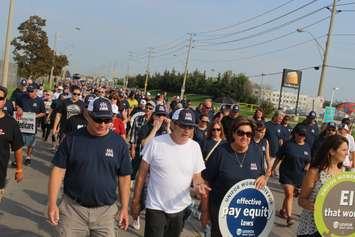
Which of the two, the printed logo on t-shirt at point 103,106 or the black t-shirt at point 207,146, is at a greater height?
the printed logo on t-shirt at point 103,106

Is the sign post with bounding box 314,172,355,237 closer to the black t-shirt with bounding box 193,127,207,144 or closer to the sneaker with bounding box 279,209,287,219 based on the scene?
the black t-shirt with bounding box 193,127,207,144

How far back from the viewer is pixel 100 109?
4.85 meters

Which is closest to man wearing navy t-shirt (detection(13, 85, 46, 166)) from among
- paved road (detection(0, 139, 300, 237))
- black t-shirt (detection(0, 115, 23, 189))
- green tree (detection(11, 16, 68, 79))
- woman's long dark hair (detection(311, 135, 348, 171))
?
paved road (detection(0, 139, 300, 237))

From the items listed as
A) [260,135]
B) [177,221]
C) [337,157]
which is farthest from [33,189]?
[337,157]

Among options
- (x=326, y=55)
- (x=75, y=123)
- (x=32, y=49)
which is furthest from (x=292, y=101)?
(x=75, y=123)

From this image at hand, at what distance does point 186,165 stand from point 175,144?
0.22 m

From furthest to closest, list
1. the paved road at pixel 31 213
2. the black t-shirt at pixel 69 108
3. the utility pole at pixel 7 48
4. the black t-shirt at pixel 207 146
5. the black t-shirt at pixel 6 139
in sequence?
1. the utility pole at pixel 7 48
2. the black t-shirt at pixel 69 108
3. the black t-shirt at pixel 207 146
4. the paved road at pixel 31 213
5. the black t-shirt at pixel 6 139

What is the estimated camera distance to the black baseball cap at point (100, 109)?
484 centimetres

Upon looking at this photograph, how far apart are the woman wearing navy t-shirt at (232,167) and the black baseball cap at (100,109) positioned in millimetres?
1280

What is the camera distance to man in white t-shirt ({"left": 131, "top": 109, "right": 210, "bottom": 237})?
5.43m

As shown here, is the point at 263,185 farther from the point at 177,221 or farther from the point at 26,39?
the point at 26,39

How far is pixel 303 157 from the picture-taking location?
32.3ft

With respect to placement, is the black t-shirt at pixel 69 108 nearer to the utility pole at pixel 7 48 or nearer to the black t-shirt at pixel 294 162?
the black t-shirt at pixel 294 162

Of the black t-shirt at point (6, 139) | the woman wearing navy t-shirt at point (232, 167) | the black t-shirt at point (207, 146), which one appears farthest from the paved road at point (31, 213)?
the woman wearing navy t-shirt at point (232, 167)
